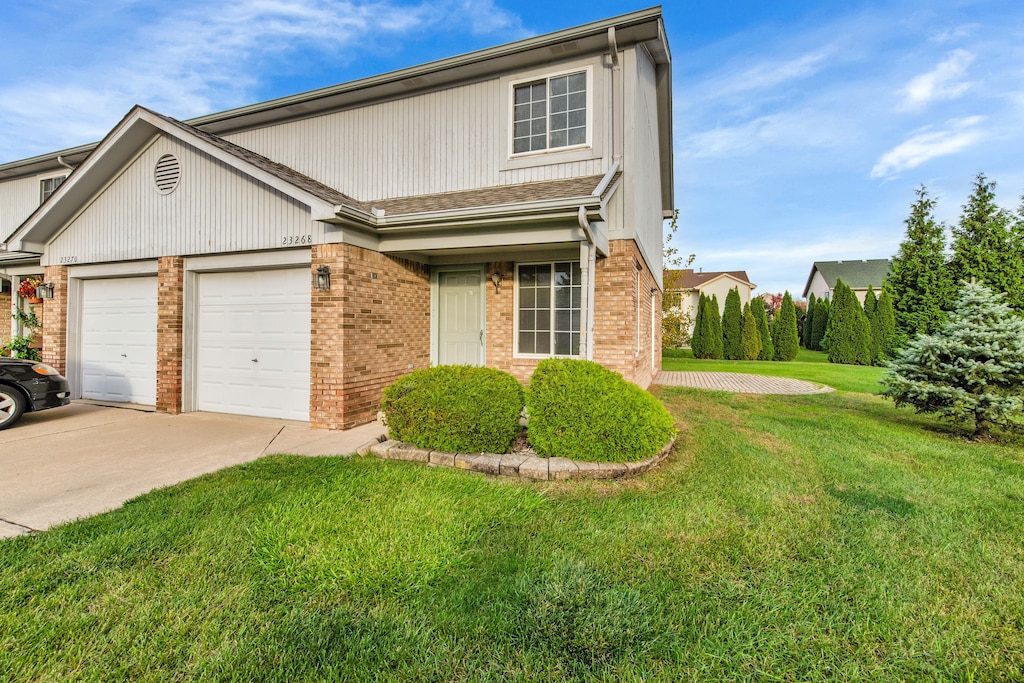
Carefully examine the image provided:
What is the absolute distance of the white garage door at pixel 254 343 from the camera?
285 inches

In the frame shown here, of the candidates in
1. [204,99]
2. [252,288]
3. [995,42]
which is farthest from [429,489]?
[204,99]

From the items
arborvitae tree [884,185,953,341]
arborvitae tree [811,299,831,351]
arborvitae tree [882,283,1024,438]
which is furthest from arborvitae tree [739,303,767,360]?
arborvitae tree [882,283,1024,438]

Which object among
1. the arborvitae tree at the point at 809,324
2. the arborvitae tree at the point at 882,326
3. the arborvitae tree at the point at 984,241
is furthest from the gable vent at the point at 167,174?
the arborvitae tree at the point at 809,324

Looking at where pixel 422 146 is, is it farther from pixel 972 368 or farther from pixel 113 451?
pixel 972 368

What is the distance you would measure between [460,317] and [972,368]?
7.81 meters

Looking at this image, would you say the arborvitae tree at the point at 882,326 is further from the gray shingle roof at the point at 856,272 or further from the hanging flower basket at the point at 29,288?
the hanging flower basket at the point at 29,288

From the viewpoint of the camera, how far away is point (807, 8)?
354 inches

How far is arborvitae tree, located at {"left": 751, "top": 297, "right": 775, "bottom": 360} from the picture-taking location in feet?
74.1

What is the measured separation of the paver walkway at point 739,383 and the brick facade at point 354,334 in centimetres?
776

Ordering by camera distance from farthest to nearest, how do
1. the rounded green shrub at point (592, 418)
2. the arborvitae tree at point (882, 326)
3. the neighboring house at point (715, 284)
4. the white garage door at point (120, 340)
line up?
the neighboring house at point (715, 284) → the arborvitae tree at point (882, 326) → the white garage door at point (120, 340) → the rounded green shrub at point (592, 418)

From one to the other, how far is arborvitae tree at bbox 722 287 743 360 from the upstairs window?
18.4 metres

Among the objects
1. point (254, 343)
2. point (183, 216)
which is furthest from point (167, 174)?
point (254, 343)

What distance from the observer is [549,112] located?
7.66m

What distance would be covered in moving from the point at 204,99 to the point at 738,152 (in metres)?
16.8
